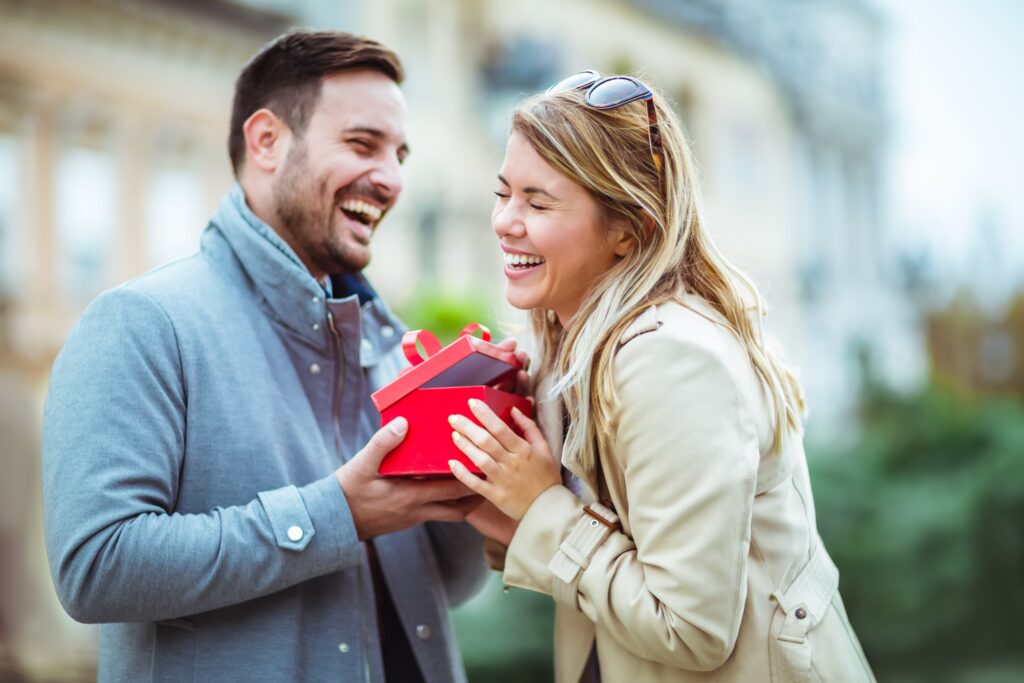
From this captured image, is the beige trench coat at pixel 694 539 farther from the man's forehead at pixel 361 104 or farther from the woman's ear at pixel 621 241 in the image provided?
the man's forehead at pixel 361 104

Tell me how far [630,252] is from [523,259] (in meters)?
0.24

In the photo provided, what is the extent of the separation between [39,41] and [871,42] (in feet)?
71.9

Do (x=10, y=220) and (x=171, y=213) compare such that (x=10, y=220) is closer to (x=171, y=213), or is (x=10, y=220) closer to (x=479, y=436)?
(x=171, y=213)

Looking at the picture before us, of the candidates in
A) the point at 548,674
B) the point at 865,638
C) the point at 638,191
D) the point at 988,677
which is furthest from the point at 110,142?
the point at 638,191

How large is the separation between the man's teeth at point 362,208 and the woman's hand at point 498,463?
32.2 inches

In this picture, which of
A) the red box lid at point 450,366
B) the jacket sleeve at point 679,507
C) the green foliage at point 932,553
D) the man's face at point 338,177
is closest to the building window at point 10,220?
the green foliage at point 932,553

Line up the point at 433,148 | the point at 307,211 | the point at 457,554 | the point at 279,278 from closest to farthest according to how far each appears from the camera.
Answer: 1. the point at 279,278
2. the point at 307,211
3. the point at 457,554
4. the point at 433,148

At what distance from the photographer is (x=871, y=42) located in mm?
27516

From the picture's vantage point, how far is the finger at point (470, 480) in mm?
2172

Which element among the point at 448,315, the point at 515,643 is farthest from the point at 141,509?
the point at 448,315

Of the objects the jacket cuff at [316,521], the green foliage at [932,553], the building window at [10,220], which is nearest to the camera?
the jacket cuff at [316,521]

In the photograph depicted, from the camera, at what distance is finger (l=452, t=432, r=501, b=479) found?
84.6 inches

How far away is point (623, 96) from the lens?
2.21 metres

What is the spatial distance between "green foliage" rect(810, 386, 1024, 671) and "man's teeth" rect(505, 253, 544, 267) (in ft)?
21.1
